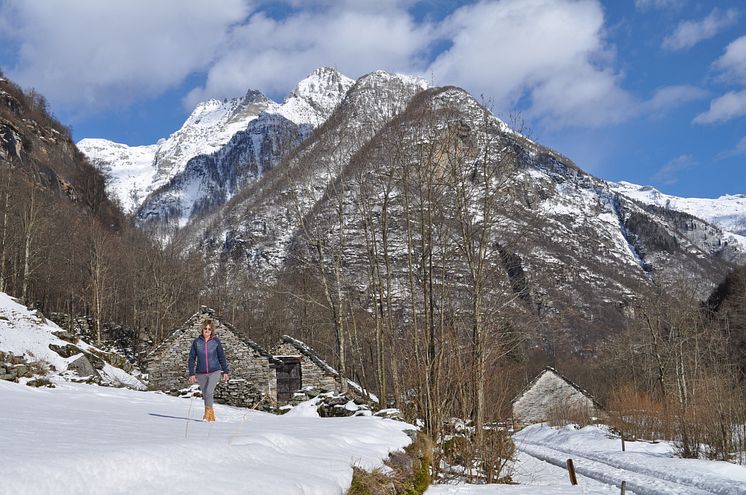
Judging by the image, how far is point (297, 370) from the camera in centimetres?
2564

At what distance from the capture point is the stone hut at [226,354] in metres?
23.9

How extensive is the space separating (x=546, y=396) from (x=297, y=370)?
25.0 metres

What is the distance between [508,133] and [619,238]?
12392cm

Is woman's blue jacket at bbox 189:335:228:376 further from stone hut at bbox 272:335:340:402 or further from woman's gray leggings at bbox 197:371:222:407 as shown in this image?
stone hut at bbox 272:335:340:402

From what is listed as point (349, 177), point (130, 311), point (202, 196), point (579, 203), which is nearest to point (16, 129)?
point (130, 311)

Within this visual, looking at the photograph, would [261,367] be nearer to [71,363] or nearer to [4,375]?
[71,363]

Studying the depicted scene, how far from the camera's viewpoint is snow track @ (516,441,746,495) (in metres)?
13.5

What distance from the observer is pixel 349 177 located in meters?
20.2

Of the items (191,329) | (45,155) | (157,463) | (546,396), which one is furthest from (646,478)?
(45,155)

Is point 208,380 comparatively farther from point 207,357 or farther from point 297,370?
point 297,370

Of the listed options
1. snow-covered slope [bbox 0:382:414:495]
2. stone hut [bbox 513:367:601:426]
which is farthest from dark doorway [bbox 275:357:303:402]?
stone hut [bbox 513:367:601:426]

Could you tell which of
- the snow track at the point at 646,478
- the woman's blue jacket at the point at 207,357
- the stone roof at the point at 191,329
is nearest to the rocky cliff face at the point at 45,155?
the stone roof at the point at 191,329

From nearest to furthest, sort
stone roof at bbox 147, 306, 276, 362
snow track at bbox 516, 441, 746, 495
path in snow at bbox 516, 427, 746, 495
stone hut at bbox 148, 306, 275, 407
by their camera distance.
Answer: snow track at bbox 516, 441, 746, 495
path in snow at bbox 516, 427, 746, 495
stone hut at bbox 148, 306, 275, 407
stone roof at bbox 147, 306, 276, 362

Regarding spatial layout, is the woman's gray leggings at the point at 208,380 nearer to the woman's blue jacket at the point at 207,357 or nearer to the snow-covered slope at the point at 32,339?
the woman's blue jacket at the point at 207,357
